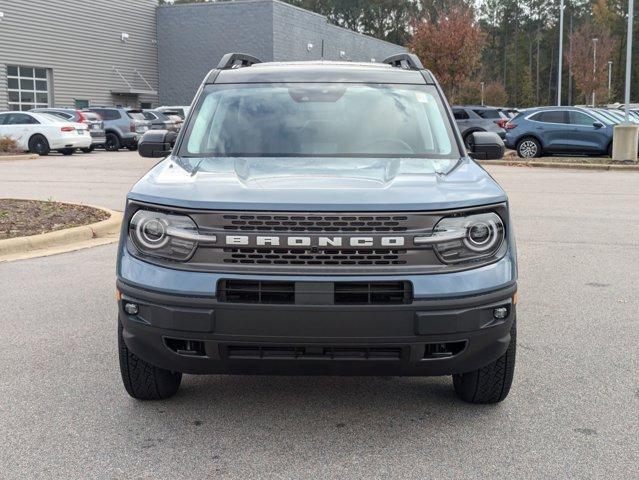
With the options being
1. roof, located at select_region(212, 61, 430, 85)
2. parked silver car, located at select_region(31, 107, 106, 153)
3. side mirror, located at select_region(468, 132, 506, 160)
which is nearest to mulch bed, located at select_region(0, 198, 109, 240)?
roof, located at select_region(212, 61, 430, 85)

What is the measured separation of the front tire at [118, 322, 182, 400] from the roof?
2.01 metres

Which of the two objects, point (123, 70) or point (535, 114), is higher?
point (123, 70)

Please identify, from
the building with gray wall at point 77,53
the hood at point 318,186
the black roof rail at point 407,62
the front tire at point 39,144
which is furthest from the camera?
the building with gray wall at point 77,53

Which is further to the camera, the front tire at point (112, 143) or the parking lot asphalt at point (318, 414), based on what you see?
the front tire at point (112, 143)

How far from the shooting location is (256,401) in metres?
4.00

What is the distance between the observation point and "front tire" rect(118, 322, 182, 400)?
3.73 meters

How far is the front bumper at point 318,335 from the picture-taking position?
3.14 m

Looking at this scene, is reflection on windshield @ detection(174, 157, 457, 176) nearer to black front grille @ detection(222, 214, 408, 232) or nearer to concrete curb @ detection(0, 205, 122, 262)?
black front grille @ detection(222, 214, 408, 232)

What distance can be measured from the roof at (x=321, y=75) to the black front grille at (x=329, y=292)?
2.05 metres

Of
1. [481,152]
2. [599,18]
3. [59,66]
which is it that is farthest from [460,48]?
[599,18]

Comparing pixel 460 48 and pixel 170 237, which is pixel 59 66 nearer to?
pixel 460 48

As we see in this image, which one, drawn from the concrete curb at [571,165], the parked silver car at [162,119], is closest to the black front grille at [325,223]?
the concrete curb at [571,165]

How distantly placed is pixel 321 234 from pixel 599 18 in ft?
324

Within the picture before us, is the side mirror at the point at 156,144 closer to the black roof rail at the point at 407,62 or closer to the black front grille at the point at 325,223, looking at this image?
the black roof rail at the point at 407,62
